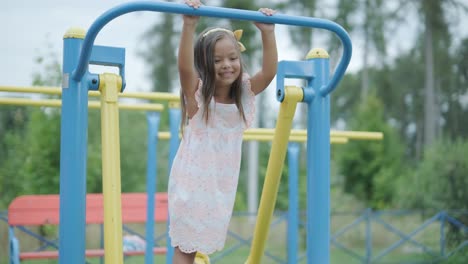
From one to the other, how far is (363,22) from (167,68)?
22.8 ft

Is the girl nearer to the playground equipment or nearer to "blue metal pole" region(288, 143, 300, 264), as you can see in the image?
the playground equipment

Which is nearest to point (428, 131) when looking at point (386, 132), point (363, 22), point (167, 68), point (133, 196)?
point (386, 132)

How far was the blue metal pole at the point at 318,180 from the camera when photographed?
2641 mm

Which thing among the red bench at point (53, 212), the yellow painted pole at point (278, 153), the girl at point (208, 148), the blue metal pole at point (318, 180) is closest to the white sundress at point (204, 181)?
the girl at point (208, 148)

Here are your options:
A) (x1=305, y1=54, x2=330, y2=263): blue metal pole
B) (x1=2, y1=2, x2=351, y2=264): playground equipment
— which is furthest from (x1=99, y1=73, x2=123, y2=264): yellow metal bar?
(x1=305, y1=54, x2=330, y2=263): blue metal pole

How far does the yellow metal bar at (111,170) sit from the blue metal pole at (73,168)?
0.29 ft

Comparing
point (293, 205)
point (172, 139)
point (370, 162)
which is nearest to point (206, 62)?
point (172, 139)

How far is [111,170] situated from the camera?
2424mm

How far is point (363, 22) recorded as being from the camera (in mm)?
19094

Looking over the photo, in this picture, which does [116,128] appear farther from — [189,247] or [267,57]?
[267,57]

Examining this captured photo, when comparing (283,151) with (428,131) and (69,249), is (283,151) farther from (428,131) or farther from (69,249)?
(428,131)

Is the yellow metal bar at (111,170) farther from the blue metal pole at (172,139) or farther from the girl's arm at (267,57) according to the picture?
the blue metal pole at (172,139)

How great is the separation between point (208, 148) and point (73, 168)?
540 mm

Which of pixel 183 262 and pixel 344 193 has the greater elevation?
pixel 183 262
